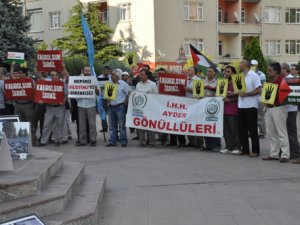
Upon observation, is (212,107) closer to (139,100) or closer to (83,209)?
(139,100)

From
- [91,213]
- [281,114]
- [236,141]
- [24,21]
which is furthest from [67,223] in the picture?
[24,21]

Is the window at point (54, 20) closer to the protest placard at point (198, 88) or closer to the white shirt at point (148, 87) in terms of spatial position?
the white shirt at point (148, 87)

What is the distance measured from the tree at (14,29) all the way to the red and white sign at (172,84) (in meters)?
12.9

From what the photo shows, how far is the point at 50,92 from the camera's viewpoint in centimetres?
1359

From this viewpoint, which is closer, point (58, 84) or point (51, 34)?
point (58, 84)

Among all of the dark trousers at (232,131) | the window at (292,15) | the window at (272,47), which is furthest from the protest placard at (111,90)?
the window at (292,15)

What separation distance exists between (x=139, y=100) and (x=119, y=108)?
1.81ft

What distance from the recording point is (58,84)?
13.7 m

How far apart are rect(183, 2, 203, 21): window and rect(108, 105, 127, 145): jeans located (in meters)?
37.4

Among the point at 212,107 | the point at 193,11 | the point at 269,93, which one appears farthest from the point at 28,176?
the point at 193,11

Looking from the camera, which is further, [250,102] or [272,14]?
[272,14]

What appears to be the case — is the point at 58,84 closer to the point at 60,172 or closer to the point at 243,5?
the point at 60,172

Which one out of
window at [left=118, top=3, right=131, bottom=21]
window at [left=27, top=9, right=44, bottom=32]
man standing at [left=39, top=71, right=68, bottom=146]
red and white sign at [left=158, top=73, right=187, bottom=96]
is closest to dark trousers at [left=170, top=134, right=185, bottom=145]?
red and white sign at [left=158, top=73, right=187, bottom=96]

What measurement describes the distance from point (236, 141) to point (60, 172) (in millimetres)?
5527
